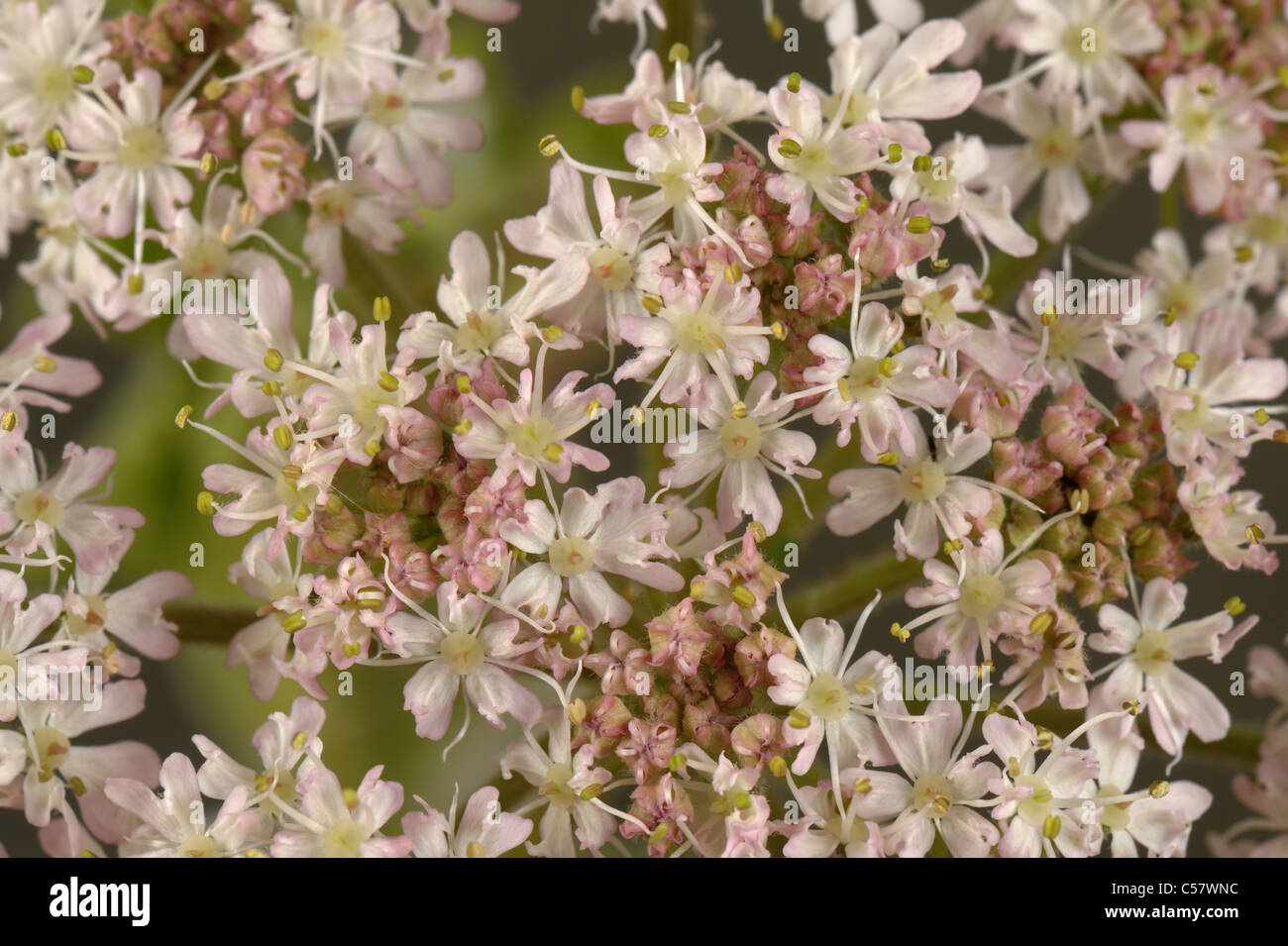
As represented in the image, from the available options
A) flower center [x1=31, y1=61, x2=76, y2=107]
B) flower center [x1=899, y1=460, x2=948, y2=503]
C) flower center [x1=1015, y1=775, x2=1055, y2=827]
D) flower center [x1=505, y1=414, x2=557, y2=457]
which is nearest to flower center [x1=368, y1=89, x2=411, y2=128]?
flower center [x1=31, y1=61, x2=76, y2=107]

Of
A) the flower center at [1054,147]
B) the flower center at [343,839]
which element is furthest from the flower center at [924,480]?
the flower center at [343,839]

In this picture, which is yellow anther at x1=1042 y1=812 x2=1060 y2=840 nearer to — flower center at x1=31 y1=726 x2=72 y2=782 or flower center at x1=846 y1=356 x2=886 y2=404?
flower center at x1=846 y1=356 x2=886 y2=404

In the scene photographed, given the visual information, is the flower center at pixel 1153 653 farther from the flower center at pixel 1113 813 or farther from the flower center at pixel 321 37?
the flower center at pixel 321 37

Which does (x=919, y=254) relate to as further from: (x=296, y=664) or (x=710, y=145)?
(x=296, y=664)

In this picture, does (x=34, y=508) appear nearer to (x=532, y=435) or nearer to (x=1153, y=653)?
(x=532, y=435)
